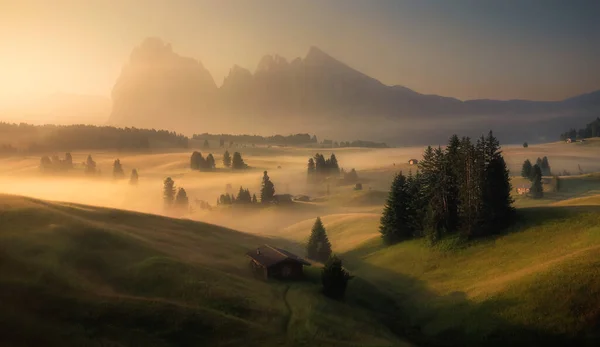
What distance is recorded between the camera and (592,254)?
48312 millimetres

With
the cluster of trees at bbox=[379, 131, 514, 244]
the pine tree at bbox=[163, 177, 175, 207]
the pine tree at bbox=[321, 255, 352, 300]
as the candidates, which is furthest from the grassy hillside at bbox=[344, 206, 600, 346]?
the pine tree at bbox=[163, 177, 175, 207]

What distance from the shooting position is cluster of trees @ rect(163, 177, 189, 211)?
626ft

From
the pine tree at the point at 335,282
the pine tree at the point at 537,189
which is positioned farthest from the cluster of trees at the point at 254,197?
the pine tree at the point at 335,282

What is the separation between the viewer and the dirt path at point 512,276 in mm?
Answer: 49562

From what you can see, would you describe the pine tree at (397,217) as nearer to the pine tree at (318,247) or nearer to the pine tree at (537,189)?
the pine tree at (318,247)

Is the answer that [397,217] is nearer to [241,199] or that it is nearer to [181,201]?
[241,199]

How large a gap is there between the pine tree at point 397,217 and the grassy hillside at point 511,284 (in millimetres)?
7422

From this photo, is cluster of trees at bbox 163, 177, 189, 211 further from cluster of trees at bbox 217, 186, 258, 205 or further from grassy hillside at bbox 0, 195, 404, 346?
grassy hillside at bbox 0, 195, 404, 346

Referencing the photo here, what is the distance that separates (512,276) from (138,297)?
44276mm

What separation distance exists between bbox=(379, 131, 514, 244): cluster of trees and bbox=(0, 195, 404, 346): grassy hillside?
23.8 m

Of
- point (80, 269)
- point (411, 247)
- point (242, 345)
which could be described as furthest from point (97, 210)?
point (411, 247)

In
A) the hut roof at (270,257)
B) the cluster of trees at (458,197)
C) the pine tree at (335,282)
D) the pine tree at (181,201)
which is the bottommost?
the pine tree at (181,201)

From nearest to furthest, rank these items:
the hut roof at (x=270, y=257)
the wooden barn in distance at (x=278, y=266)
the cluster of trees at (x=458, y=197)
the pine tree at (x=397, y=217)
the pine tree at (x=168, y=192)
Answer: the wooden barn in distance at (x=278, y=266) → the hut roof at (x=270, y=257) → the cluster of trees at (x=458, y=197) → the pine tree at (x=397, y=217) → the pine tree at (x=168, y=192)

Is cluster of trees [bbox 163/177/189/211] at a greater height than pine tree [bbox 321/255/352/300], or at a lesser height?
lesser
